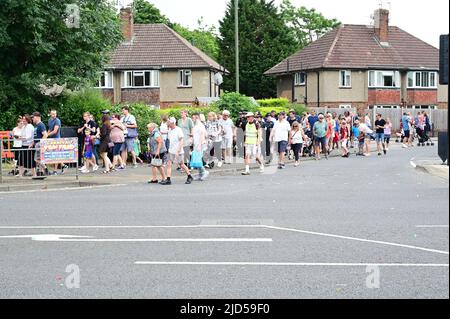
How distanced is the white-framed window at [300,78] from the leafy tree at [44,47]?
39.1m

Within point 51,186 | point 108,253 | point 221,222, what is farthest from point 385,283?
point 51,186

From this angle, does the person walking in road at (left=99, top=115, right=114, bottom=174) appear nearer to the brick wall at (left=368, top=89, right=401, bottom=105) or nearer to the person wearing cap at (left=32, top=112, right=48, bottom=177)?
the person wearing cap at (left=32, top=112, right=48, bottom=177)

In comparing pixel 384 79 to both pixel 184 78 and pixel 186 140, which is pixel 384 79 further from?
pixel 186 140

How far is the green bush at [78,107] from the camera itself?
91.9ft

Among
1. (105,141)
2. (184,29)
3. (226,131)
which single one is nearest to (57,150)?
(105,141)

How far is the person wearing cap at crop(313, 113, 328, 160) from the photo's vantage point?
3038cm

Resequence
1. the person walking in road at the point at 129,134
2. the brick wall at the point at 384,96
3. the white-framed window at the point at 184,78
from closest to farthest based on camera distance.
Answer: the person walking in road at the point at 129,134, the white-framed window at the point at 184,78, the brick wall at the point at 384,96

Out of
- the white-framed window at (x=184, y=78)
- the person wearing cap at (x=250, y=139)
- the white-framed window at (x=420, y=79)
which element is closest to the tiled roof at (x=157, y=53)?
the white-framed window at (x=184, y=78)

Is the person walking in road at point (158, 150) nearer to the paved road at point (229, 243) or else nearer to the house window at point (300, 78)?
the paved road at point (229, 243)

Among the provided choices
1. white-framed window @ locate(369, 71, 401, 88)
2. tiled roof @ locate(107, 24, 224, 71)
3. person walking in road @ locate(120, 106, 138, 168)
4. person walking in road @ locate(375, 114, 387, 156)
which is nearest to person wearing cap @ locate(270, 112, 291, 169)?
person walking in road @ locate(120, 106, 138, 168)

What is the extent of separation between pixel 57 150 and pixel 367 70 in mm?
46794

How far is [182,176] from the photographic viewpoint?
23.1 m

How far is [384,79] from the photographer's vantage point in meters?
64.5

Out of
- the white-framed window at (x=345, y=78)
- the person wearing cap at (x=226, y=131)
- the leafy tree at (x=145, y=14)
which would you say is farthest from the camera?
the leafy tree at (x=145, y=14)
